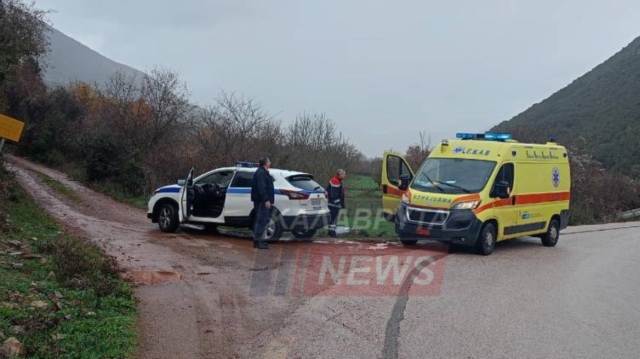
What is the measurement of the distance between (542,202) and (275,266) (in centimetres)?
750

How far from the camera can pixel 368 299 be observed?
8.16 meters

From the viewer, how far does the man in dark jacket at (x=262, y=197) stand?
39.5 feet

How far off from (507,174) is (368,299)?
6.48m

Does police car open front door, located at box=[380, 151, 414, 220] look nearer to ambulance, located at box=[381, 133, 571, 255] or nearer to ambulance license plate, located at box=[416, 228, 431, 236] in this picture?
ambulance, located at box=[381, 133, 571, 255]

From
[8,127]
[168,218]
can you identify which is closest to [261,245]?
[168,218]

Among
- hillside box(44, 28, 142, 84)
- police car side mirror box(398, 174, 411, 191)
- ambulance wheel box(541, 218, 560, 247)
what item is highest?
hillside box(44, 28, 142, 84)

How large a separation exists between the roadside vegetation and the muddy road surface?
1.12 ft

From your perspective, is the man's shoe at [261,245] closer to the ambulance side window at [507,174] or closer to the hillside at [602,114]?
the ambulance side window at [507,174]

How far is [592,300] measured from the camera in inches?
350

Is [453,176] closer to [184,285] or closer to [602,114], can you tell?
[184,285]

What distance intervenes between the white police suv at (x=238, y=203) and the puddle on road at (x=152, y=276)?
4.19 metres

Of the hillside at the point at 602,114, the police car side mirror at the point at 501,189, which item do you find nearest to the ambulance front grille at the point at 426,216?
the police car side mirror at the point at 501,189

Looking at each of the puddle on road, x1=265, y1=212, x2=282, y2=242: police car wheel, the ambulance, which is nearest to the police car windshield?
the ambulance

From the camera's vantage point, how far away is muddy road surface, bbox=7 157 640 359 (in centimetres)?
622
